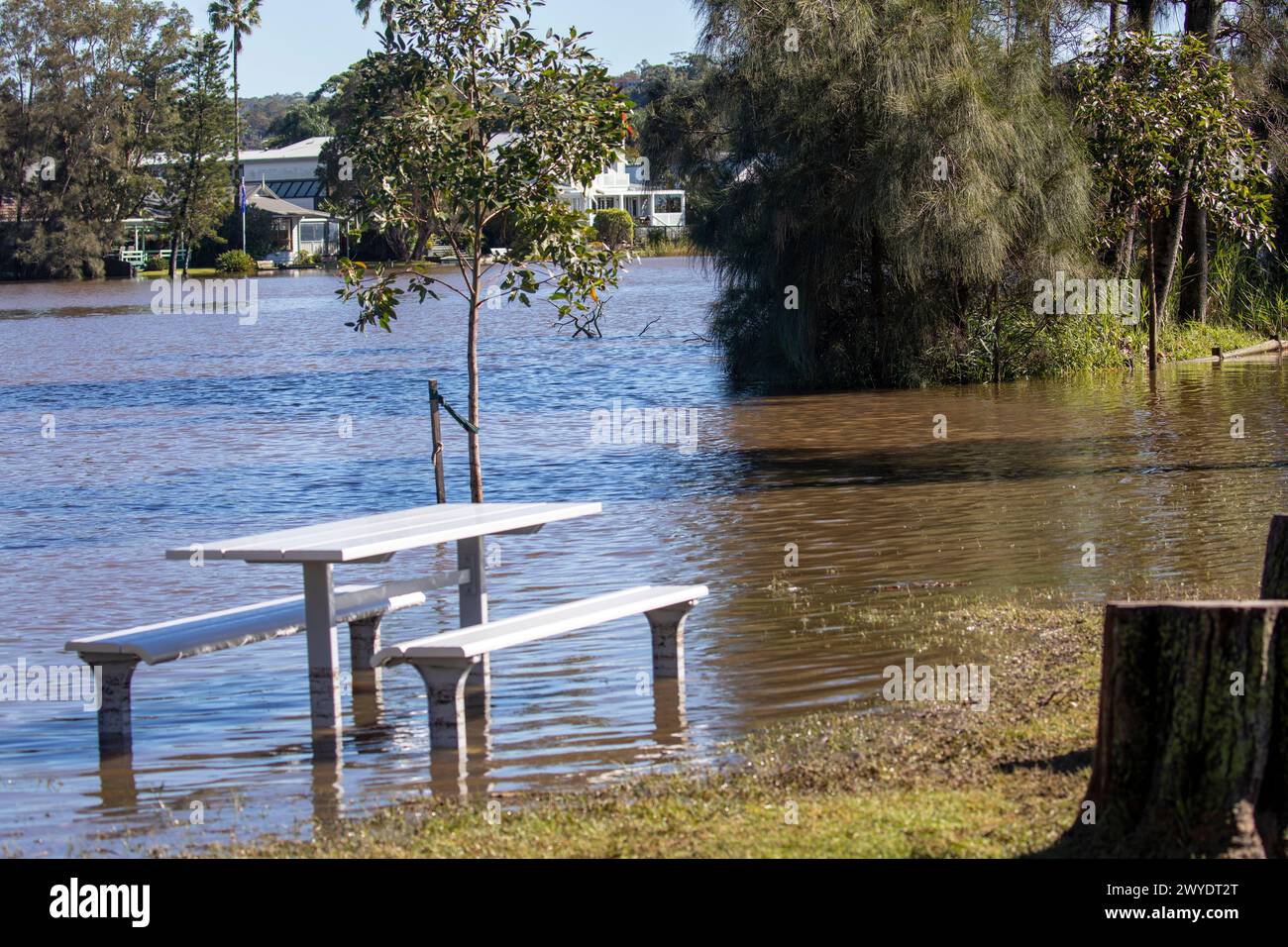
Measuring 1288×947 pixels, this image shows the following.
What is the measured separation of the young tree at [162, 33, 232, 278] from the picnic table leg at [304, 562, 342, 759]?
90903 mm

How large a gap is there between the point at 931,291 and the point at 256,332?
2743 centimetres

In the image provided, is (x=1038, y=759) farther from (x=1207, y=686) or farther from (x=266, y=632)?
(x=266, y=632)

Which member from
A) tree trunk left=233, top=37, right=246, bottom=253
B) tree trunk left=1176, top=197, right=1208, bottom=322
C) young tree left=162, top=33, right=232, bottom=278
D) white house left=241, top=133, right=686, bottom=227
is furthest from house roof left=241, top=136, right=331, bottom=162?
tree trunk left=1176, top=197, right=1208, bottom=322

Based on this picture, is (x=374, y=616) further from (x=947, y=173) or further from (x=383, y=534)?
(x=947, y=173)

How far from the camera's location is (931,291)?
2669cm

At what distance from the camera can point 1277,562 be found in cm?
692

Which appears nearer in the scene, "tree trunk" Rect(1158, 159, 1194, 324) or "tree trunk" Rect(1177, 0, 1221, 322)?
"tree trunk" Rect(1158, 159, 1194, 324)

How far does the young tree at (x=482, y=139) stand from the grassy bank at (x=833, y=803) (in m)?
5.33

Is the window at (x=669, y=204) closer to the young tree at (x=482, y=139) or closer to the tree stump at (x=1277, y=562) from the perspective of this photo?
the young tree at (x=482, y=139)

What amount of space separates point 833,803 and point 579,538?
8722 millimetres

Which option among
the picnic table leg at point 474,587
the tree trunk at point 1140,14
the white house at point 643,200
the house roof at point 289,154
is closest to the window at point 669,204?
the white house at point 643,200

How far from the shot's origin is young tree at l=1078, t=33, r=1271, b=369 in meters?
23.8

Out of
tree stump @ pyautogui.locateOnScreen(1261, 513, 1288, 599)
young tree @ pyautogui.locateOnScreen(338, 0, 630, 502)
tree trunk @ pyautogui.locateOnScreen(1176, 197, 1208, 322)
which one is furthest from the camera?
tree trunk @ pyautogui.locateOnScreen(1176, 197, 1208, 322)

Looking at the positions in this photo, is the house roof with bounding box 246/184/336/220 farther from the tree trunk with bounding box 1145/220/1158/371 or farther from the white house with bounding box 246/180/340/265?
the tree trunk with bounding box 1145/220/1158/371
